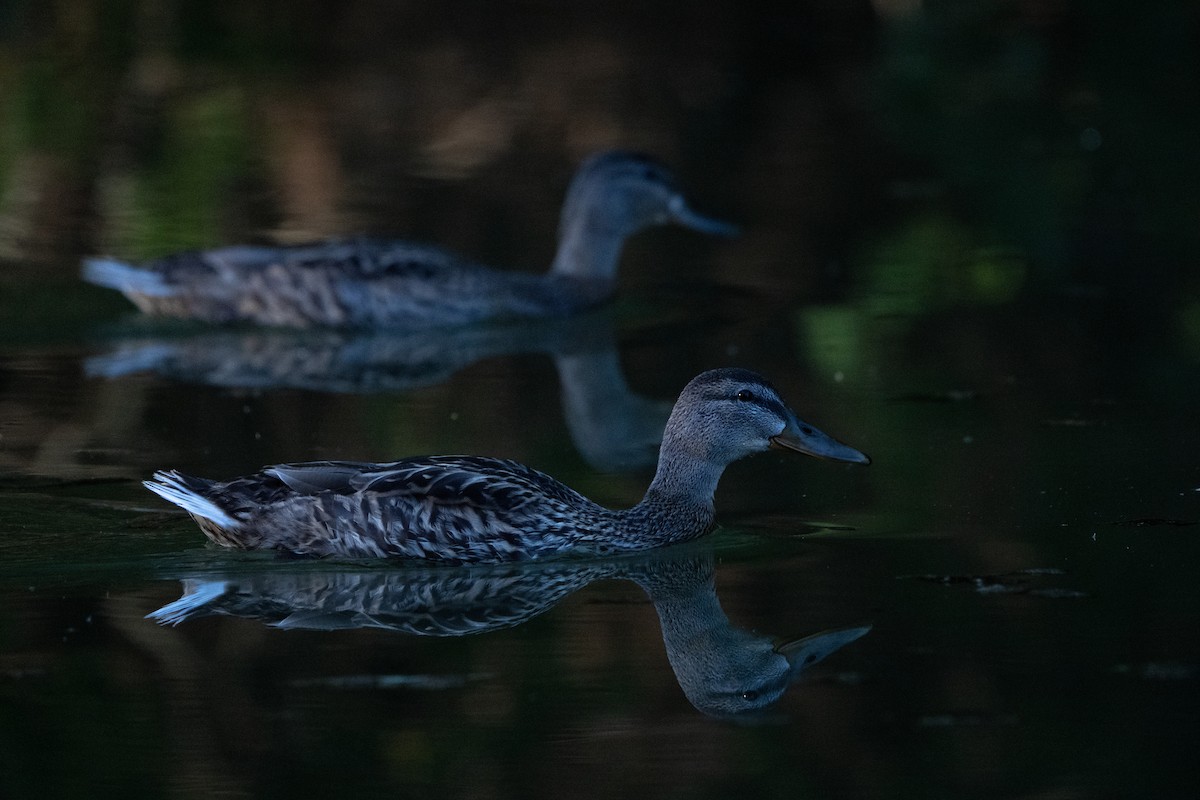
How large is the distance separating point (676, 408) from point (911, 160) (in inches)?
397

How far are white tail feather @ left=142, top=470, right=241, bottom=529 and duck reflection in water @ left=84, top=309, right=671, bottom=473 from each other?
2.22 meters

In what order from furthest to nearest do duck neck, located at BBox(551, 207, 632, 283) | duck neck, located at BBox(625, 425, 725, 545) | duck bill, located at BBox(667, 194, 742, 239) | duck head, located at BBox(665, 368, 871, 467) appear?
duck bill, located at BBox(667, 194, 742, 239)
duck neck, located at BBox(551, 207, 632, 283)
duck head, located at BBox(665, 368, 871, 467)
duck neck, located at BBox(625, 425, 725, 545)

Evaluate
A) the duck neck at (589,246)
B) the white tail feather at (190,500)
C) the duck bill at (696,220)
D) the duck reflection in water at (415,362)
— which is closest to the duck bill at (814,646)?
the white tail feather at (190,500)

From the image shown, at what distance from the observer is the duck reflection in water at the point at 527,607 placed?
23.5 ft

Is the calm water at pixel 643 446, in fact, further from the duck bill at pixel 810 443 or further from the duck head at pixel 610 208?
the duck head at pixel 610 208

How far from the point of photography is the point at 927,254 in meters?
14.8

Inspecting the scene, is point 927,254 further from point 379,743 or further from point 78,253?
point 379,743

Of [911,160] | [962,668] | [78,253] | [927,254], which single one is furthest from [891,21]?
[962,668]

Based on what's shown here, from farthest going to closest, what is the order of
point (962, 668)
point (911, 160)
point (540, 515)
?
point (911, 160) → point (540, 515) → point (962, 668)

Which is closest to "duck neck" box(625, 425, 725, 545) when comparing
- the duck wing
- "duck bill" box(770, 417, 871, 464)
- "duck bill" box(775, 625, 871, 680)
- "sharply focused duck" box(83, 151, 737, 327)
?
"duck bill" box(770, 417, 871, 464)

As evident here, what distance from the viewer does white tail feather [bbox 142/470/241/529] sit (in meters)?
8.16

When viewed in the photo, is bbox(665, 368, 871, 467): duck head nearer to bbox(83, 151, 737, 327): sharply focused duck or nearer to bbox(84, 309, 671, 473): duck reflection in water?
bbox(84, 309, 671, 473): duck reflection in water

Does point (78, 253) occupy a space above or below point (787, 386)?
above

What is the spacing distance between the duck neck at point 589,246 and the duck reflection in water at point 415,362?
1.51 feet
